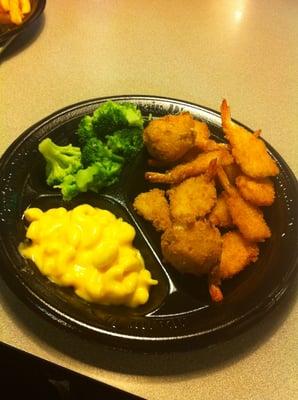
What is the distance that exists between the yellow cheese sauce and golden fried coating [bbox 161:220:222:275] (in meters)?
0.09

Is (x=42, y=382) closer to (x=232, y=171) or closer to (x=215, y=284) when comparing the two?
(x=215, y=284)

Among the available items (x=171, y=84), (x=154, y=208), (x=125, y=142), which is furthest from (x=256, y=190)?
(x=171, y=84)

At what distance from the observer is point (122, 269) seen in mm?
Result: 1312

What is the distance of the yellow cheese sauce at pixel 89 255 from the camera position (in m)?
1.27

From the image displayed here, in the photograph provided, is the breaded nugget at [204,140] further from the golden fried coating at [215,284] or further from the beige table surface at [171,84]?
the golden fried coating at [215,284]

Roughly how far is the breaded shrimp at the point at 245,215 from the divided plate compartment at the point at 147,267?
42 mm

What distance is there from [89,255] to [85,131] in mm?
486

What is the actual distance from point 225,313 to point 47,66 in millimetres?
1373

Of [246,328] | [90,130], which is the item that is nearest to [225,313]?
[246,328]

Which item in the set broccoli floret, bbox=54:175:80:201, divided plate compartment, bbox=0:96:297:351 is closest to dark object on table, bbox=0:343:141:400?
divided plate compartment, bbox=0:96:297:351

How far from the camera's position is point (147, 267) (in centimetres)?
140

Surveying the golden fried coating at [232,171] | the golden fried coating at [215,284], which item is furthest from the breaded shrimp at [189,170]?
the golden fried coating at [215,284]

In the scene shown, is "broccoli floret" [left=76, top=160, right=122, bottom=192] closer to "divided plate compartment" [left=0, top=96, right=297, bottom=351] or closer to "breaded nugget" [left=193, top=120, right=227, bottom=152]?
"divided plate compartment" [left=0, top=96, right=297, bottom=351]

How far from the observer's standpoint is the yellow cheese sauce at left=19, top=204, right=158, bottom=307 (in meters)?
1.27
